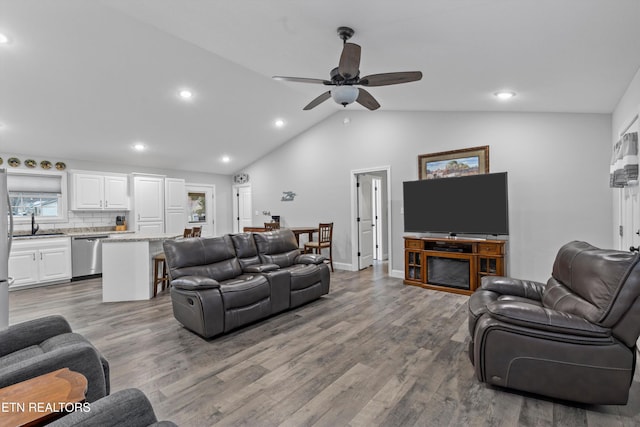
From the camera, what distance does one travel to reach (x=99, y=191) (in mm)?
6422

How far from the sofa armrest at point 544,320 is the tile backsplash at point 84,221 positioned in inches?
294

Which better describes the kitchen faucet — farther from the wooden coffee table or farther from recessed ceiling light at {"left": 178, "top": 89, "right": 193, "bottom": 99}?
the wooden coffee table

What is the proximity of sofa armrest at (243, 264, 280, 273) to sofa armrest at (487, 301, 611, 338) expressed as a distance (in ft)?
8.18

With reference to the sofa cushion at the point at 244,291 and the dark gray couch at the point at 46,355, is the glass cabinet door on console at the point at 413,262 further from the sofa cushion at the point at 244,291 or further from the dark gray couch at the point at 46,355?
the dark gray couch at the point at 46,355

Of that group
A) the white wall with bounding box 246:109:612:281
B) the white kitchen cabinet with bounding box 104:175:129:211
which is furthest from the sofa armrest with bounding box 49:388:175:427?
the white kitchen cabinet with bounding box 104:175:129:211

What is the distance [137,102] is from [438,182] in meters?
5.00

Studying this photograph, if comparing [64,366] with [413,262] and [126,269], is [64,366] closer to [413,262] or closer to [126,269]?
[126,269]

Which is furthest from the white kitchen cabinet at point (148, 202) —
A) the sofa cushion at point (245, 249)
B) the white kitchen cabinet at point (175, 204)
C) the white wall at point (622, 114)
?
the white wall at point (622, 114)

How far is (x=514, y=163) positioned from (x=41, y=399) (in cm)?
536

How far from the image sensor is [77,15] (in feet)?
10.5

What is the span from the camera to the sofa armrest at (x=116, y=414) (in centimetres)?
93

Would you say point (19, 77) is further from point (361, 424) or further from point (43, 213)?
point (361, 424)

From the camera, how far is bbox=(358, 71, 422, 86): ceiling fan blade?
2.76 meters


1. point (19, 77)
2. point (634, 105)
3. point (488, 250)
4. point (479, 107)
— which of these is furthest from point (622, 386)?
point (19, 77)
